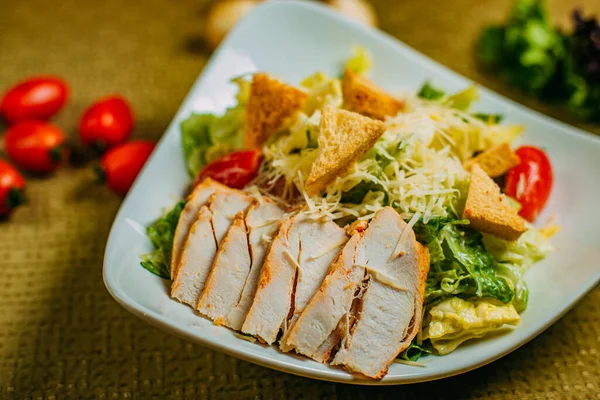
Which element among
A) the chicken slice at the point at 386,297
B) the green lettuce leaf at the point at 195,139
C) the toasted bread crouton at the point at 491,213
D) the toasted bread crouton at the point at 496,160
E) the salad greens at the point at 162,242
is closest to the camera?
the chicken slice at the point at 386,297

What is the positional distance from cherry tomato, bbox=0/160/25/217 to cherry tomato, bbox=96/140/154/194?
1.59 feet

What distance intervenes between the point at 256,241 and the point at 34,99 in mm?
2585

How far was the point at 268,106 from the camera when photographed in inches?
135

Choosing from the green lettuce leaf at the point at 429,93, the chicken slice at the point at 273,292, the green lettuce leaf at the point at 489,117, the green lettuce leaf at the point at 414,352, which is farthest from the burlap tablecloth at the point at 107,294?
the green lettuce leaf at the point at 429,93

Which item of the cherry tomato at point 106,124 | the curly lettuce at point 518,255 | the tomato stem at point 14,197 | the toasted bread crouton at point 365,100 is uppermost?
the toasted bread crouton at point 365,100

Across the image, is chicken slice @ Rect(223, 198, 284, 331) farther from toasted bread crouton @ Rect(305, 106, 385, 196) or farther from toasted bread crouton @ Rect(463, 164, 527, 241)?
toasted bread crouton @ Rect(463, 164, 527, 241)

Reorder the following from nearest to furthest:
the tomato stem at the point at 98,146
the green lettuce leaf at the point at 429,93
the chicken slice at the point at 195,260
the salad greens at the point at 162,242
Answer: the chicken slice at the point at 195,260 → the salad greens at the point at 162,242 → the green lettuce leaf at the point at 429,93 → the tomato stem at the point at 98,146

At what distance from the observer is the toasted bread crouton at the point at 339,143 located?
284 centimetres

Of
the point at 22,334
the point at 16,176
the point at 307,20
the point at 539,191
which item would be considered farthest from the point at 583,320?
the point at 16,176

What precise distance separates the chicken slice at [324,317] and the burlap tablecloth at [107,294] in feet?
1.80

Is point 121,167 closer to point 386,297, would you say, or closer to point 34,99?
point 34,99

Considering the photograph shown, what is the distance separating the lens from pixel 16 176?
402 centimetres

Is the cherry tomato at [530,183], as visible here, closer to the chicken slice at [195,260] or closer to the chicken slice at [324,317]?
the chicken slice at [324,317]

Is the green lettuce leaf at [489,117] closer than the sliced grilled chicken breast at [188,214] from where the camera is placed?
No
